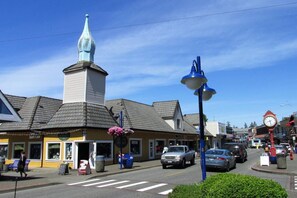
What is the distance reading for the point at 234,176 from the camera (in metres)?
6.54

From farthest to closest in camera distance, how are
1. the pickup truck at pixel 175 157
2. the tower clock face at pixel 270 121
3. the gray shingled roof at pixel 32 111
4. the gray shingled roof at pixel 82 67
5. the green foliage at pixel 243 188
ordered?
the gray shingled roof at pixel 32 111, the gray shingled roof at pixel 82 67, the tower clock face at pixel 270 121, the pickup truck at pixel 175 157, the green foliage at pixel 243 188

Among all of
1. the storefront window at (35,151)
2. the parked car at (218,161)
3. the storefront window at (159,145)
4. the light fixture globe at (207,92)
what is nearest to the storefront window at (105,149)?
the storefront window at (35,151)

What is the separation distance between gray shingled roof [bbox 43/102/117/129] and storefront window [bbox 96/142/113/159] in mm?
1596

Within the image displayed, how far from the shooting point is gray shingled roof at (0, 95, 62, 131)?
30.2 m

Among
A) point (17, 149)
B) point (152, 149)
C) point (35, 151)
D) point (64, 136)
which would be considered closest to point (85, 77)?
point (64, 136)

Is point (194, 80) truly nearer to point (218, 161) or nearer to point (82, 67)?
point (218, 161)

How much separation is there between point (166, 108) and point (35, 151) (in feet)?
66.8

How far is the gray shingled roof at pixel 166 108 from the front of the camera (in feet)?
144

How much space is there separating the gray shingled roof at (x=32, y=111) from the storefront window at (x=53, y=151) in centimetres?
246

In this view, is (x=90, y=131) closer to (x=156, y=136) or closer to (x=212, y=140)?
(x=156, y=136)

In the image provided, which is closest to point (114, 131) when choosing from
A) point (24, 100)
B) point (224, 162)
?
point (224, 162)

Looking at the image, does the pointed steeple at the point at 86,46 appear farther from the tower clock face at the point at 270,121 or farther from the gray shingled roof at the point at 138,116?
the tower clock face at the point at 270,121

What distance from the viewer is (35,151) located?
1164 inches

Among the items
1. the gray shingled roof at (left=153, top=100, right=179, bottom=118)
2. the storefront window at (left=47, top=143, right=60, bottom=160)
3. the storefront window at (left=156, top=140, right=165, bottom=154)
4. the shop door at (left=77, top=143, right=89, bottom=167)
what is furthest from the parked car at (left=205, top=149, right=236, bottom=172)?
the gray shingled roof at (left=153, top=100, right=179, bottom=118)
